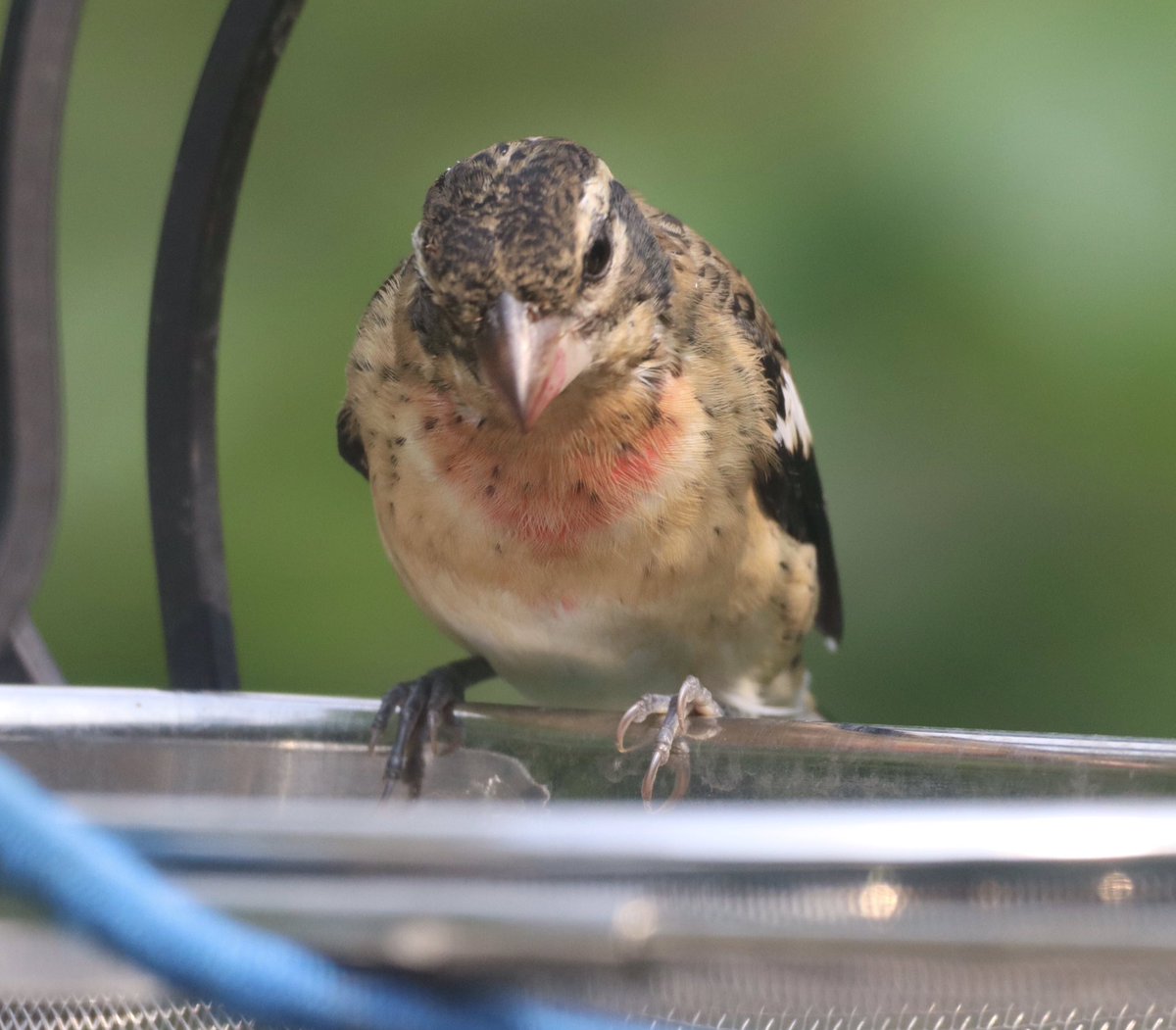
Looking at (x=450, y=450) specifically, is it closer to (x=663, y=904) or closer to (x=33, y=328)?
(x=33, y=328)

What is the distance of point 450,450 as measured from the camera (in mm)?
1766

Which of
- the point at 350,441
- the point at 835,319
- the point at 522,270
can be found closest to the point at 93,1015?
the point at 522,270

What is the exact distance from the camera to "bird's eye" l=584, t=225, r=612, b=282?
1.57m

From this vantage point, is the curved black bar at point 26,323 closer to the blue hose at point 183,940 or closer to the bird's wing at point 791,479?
Answer: the bird's wing at point 791,479

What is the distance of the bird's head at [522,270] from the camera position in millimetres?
1483

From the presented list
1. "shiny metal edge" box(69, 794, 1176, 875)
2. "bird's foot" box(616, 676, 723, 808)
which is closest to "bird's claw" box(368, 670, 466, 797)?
"bird's foot" box(616, 676, 723, 808)

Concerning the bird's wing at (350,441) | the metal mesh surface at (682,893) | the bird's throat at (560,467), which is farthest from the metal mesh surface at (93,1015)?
the bird's wing at (350,441)

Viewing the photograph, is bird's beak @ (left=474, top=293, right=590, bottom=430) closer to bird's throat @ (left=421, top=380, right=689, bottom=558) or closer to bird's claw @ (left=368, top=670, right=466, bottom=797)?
bird's throat @ (left=421, top=380, right=689, bottom=558)

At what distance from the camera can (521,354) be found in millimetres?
1472

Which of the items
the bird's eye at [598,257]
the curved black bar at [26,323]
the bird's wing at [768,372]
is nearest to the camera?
the bird's eye at [598,257]

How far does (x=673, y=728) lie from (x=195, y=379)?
679mm

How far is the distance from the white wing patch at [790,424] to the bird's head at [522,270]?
455 mm

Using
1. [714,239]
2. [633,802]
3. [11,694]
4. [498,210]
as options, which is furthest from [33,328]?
[714,239]

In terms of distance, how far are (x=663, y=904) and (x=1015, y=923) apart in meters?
0.20
